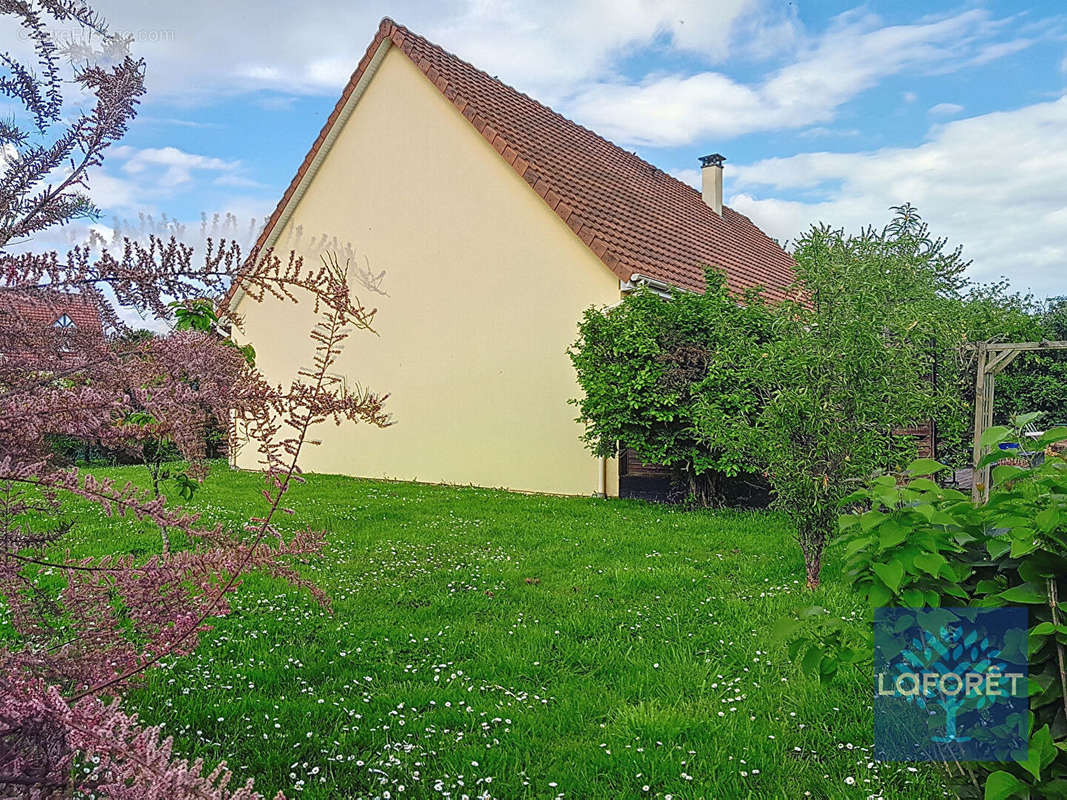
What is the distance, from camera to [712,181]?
17.7 m

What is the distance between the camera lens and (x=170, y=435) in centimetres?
209

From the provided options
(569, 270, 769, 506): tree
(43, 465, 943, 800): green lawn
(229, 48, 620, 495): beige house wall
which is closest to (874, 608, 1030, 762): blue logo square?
(43, 465, 943, 800): green lawn

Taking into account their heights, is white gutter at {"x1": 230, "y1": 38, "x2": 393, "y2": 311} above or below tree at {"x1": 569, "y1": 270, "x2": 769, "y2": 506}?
above

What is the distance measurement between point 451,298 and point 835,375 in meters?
7.86

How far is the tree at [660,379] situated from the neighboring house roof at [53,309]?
732cm

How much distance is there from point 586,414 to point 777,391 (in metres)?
4.19

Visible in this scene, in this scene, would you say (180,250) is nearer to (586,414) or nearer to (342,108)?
(586,414)

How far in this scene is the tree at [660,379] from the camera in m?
8.76

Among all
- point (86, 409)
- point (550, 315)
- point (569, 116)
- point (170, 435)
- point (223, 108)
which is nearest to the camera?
point (86, 409)

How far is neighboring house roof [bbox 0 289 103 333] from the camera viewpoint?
167cm

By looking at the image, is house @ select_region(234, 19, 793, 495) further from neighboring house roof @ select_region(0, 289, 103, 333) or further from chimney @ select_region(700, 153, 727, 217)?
neighboring house roof @ select_region(0, 289, 103, 333)

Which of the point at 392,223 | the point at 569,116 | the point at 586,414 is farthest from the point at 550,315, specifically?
the point at 569,116

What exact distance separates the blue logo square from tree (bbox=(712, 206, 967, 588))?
3063 millimetres

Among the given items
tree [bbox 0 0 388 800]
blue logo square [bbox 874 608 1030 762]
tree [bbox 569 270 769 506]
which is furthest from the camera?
tree [bbox 569 270 769 506]
